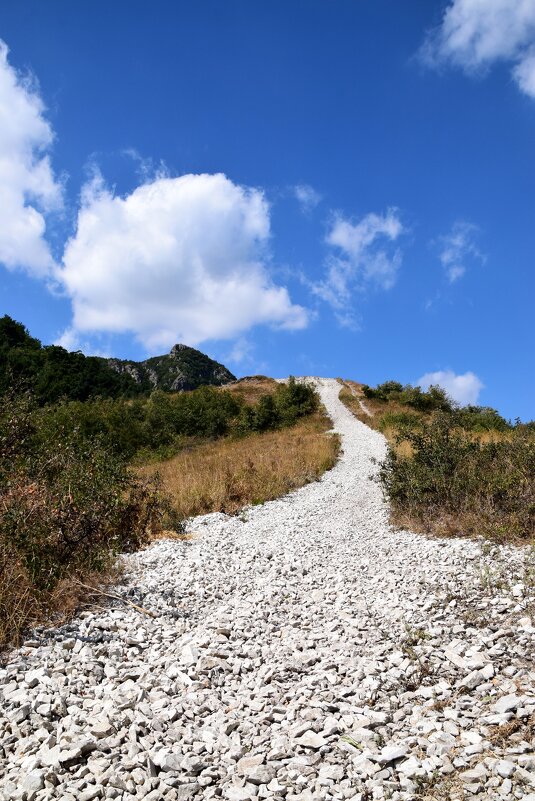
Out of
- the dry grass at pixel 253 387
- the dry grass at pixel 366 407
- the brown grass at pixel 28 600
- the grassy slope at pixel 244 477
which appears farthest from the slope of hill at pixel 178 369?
the brown grass at pixel 28 600

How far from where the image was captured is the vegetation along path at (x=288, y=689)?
11.4ft

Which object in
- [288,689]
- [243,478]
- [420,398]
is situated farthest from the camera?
[420,398]

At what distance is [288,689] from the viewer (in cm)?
463

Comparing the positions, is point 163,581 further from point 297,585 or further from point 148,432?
point 148,432

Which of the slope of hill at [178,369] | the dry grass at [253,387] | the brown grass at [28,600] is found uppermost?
the slope of hill at [178,369]

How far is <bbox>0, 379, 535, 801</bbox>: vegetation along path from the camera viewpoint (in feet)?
11.4

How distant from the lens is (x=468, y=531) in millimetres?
9336

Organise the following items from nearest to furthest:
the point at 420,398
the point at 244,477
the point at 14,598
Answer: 1. the point at 14,598
2. the point at 244,477
3. the point at 420,398

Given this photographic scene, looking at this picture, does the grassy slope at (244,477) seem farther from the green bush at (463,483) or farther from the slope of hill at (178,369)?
the slope of hill at (178,369)

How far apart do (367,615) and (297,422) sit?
39.4m

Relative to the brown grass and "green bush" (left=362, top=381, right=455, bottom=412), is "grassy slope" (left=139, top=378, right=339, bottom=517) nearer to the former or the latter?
the brown grass

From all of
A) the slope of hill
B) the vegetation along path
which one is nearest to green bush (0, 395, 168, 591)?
the vegetation along path

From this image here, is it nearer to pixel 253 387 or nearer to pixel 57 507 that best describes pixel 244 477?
pixel 57 507

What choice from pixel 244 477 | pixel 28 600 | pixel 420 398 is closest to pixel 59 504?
pixel 28 600
